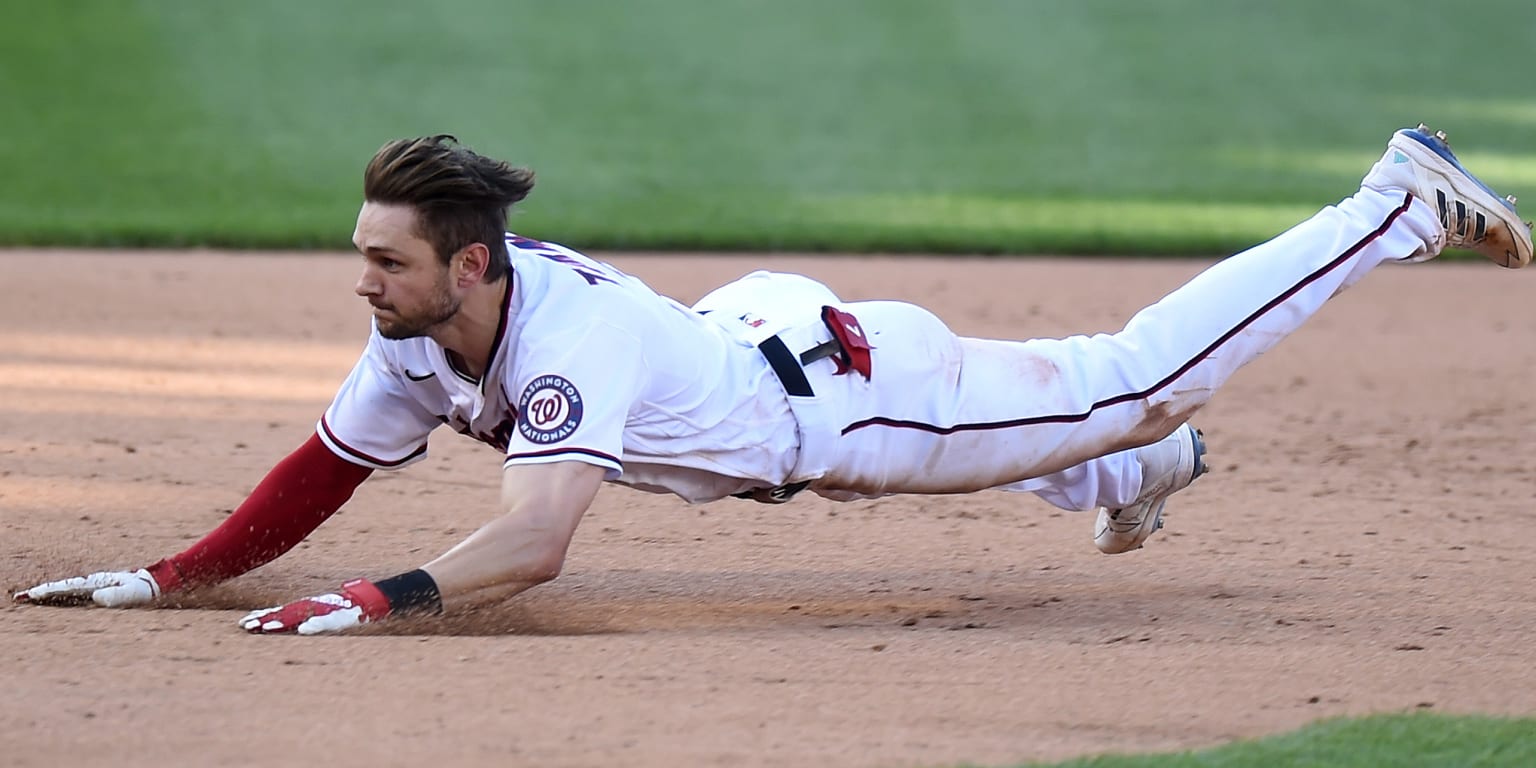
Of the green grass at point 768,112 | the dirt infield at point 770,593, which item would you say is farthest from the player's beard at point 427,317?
the green grass at point 768,112

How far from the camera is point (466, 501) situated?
15.9 ft

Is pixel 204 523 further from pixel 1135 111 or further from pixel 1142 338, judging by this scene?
pixel 1135 111

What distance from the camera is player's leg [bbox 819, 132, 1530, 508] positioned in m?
3.59

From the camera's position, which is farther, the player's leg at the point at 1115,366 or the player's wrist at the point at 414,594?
the player's leg at the point at 1115,366

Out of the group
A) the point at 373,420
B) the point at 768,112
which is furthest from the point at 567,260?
the point at 768,112

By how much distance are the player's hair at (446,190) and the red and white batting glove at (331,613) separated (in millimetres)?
594

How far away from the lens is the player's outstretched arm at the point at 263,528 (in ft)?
12.1

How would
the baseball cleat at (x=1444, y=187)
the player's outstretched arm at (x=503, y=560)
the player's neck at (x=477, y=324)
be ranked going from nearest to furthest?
the player's outstretched arm at (x=503, y=560), the player's neck at (x=477, y=324), the baseball cleat at (x=1444, y=187)

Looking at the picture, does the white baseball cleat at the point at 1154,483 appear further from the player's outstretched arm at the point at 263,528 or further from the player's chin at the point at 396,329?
the player's outstretched arm at the point at 263,528

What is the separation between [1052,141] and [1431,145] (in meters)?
8.37

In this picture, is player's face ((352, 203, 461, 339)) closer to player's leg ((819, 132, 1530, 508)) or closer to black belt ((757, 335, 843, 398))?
black belt ((757, 335, 843, 398))

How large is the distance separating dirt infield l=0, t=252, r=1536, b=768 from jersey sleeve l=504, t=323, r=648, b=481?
1.17 feet

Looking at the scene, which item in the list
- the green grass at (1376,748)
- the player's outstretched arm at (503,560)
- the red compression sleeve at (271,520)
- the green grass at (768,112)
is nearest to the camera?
the green grass at (1376,748)

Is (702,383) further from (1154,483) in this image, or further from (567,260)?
(1154,483)
